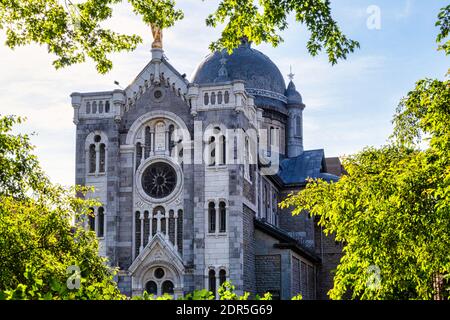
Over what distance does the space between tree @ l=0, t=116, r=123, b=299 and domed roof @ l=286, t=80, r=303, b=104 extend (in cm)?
4072

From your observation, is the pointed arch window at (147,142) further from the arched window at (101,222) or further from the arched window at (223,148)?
the arched window at (223,148)

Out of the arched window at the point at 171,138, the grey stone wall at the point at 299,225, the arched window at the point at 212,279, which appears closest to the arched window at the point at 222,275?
the arched window at the point at 212,279

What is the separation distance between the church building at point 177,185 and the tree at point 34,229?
1874cm

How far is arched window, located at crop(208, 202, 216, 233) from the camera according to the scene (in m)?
38.2

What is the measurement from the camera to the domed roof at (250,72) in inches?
2153

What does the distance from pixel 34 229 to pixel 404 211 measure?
31.1 ft

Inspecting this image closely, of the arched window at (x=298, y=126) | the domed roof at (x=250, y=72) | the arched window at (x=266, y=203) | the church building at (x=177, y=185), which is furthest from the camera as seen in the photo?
the arched window at (x=298, y=126)

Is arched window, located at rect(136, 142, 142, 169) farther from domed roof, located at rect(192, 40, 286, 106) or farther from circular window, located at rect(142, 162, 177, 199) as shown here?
domed roof, located at rect(192, 40, 286, 106)

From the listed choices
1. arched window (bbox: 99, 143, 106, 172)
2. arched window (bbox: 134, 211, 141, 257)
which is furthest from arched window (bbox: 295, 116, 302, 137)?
arched window (bbox: 134, 211, 141, 257)

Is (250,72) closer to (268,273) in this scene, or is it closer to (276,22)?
(268,273)

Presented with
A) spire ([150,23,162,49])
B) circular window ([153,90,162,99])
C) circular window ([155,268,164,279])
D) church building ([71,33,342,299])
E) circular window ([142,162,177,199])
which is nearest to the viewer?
church building ([71,33,342,299])

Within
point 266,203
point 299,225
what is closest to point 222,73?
point 266,203

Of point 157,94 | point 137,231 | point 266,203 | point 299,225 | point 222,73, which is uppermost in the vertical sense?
point 222,73

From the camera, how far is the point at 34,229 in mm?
18203
